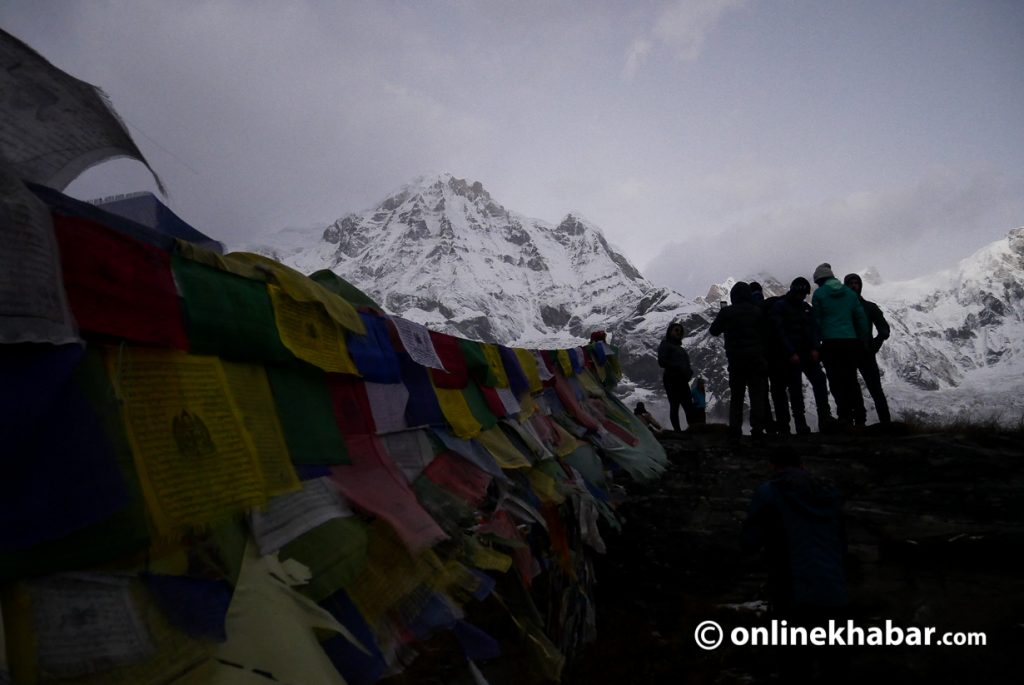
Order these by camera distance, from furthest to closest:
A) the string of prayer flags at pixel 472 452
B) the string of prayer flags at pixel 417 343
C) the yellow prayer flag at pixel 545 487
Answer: the yellow prayer flag at pixel 545 487 < the string of prayer flags at pixel 472 452 < the string of prayer flags at pixel 417 343

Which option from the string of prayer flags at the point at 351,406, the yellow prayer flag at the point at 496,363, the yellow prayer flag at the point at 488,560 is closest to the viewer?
the string of prayer flags at the point at 351,406

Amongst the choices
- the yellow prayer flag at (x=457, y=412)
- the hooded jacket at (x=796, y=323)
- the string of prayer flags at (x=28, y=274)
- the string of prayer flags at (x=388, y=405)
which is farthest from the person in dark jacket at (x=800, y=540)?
the hooded jacket at (x=796, y=323)

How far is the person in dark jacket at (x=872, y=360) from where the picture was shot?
7180 millimetres

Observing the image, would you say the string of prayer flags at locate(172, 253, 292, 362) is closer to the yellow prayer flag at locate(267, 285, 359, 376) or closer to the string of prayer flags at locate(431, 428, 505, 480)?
the yellow prayer flag at locate(267, 285, 359, 376)

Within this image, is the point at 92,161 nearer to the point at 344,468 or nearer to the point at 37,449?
the point at 37,449

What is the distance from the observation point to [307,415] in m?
1.91

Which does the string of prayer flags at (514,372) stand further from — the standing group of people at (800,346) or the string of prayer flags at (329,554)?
the standing group of people at (800,346)

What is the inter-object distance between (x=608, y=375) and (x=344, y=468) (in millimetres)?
7604

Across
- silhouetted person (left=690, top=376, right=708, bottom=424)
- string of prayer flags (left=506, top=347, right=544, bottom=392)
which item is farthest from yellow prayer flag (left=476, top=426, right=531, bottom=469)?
silhouetted person (left=690, top=376, right=708, bottom=424)

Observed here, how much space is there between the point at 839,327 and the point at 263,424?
7.49 m

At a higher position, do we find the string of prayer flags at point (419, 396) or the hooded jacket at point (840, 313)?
the hooded jacket at point (840, 313)

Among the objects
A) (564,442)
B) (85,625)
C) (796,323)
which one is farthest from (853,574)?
(85,625)

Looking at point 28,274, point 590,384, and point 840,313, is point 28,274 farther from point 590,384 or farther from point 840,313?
point 840,313

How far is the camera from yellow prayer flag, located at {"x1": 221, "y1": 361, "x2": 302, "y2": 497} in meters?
1.58
